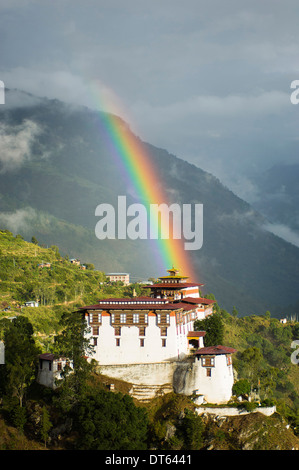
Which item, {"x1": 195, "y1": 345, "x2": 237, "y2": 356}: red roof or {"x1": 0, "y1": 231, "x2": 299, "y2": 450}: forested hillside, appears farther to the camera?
{"x1": 195, "y1": 345, "x2": 237, "y2": 356}: red roof

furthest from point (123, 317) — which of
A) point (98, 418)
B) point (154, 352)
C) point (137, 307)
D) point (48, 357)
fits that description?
point (98, 418)

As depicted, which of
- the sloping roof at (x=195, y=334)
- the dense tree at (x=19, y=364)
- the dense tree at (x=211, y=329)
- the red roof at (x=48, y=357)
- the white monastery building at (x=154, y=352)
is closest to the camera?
the dense tree at (x=19, y=364)

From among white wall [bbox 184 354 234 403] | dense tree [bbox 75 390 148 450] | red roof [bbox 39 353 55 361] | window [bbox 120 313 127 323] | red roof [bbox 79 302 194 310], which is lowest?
dense tree [bbox 75 390 148 450]

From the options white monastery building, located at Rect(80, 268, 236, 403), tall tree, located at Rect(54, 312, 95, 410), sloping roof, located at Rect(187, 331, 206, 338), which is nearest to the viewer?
tall tree, located at Rect(54, 312, 95, 410)

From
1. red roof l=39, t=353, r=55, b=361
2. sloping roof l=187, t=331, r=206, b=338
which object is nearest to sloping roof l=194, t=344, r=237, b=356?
sloping roof l=187, t=331, r=206, b=338

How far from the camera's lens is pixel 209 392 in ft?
274

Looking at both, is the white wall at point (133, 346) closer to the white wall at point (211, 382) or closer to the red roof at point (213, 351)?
the red roof at point (213, 351)

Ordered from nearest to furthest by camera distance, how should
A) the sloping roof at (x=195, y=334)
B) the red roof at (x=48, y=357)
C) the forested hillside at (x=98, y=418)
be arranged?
the forested hillside at (x=98, y=418), the red roof at (x=48, y=357), the sloping roof at (x=195, y=334)

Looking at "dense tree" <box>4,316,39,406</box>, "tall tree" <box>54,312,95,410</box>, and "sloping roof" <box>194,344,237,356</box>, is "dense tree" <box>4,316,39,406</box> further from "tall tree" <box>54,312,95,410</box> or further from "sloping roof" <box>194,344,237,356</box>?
"sloping roof" <box>194,344,237,356</box>

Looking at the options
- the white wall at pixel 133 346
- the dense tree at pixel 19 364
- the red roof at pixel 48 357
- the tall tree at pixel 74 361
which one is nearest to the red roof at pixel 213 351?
the white wall at pixel 133 346

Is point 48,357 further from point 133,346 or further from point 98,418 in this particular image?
point 98,418

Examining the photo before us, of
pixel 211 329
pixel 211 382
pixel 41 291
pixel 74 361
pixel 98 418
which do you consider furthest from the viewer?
pixel 41 291

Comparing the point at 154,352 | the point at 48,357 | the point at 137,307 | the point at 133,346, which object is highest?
the point at 137,307
